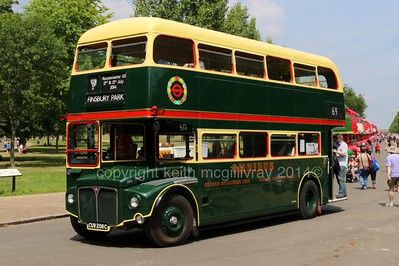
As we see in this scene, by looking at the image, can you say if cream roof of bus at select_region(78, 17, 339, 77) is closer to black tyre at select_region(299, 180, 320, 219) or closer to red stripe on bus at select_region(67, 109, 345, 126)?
red stripe on bus at select_region(67, 109, 345, 126)

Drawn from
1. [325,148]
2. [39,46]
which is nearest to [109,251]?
[325,148]

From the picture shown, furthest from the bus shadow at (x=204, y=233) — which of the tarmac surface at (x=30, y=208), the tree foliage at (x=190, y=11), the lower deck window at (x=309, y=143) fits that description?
the tree foliage at (x=190, y=11)

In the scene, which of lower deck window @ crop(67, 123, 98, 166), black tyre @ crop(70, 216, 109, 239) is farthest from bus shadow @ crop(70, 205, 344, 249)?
lower deck window @ crop(67, 123, 98, 166)

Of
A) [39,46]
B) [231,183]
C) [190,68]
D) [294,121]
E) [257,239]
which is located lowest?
[257,239]

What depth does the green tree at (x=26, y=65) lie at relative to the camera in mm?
34969

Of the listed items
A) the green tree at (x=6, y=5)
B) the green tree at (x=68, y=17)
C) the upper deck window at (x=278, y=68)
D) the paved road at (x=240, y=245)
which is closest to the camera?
the paved road at (x=240, y=245)

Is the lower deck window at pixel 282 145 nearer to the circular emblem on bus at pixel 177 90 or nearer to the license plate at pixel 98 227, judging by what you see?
the circular emblem on bus at pixel 177 90

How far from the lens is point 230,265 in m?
7.99

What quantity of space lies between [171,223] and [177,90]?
227cm

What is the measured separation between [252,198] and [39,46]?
27.4 meters

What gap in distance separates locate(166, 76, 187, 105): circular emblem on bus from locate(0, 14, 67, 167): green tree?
27.0 metres

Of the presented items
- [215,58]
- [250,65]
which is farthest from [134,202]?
[250,65]

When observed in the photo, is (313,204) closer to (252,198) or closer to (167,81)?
(252,198)

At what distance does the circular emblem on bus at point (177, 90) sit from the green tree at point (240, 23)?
33206 millimetres
